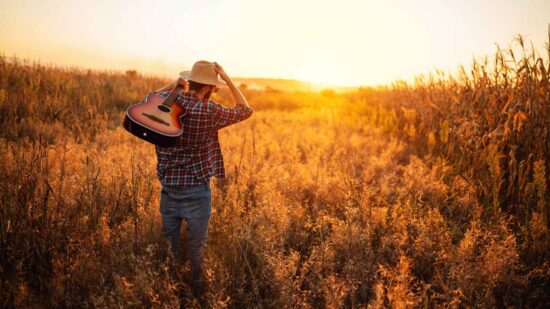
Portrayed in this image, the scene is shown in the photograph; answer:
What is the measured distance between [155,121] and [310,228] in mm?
2334

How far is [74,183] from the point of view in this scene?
146 inches

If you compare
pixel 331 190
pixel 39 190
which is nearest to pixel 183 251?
pixel 39 190

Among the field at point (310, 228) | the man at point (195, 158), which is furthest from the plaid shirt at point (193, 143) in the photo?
the field at point (310, 228)

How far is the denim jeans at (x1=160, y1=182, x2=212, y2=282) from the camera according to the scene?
2439mm

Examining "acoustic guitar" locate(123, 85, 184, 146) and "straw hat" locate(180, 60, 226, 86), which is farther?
"straw hat" locate(180, 60, 226, 86)

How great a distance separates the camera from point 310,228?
379 cm

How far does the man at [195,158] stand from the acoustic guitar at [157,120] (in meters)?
0.08

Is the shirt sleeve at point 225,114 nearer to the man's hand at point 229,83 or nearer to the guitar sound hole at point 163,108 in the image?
the man's hand at point 229,83

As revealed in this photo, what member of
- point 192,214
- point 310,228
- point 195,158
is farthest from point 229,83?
point 310,228

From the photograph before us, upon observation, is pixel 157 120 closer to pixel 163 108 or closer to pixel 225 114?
pixel 163 108

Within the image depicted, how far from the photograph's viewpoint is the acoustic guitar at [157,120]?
6.96 ft

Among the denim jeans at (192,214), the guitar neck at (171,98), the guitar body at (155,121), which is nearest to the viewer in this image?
the guitar body at (155,121)

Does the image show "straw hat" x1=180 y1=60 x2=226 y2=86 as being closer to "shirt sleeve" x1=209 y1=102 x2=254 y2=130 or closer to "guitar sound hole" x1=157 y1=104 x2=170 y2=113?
"shirt sleeve" x1=209 y1=102 x2=254 y2=130

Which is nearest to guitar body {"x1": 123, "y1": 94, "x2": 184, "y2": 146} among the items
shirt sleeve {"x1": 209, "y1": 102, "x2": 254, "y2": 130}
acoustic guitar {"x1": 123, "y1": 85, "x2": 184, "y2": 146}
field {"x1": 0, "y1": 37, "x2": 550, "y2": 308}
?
acoustic guitar {"x1": 123, "y1": 85, "x2": 184, "y2": 146}
